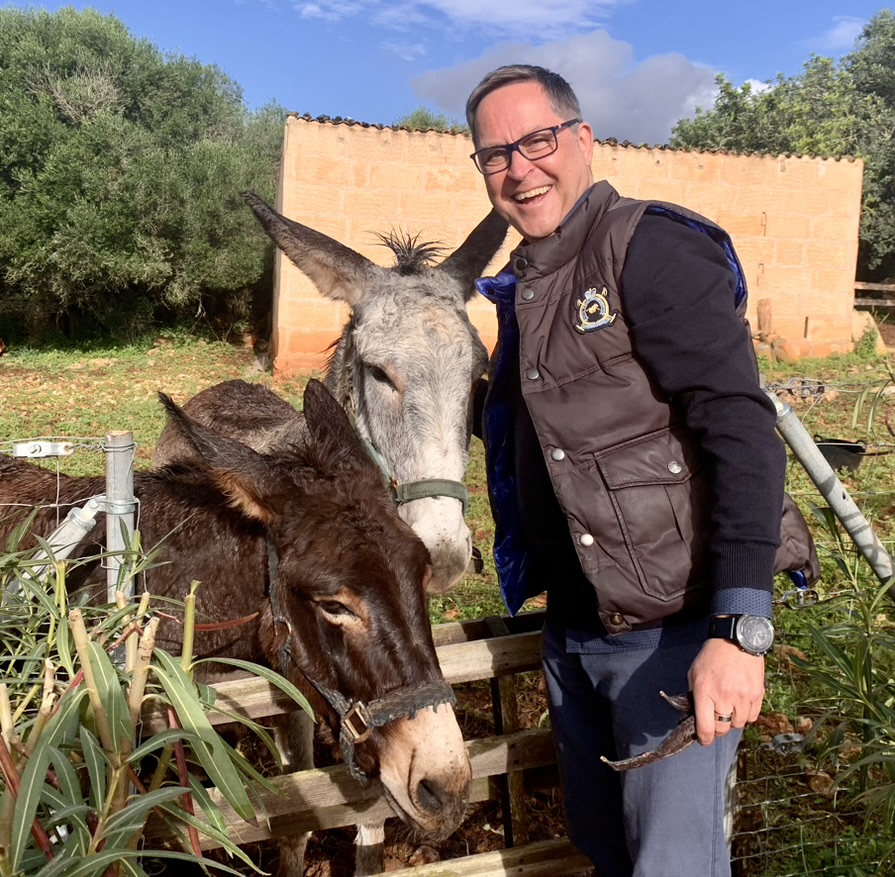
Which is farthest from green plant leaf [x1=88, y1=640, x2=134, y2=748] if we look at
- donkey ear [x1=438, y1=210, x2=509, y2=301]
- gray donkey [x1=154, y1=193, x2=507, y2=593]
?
donkey ear [x1=438, y1=210, x2=509, y2=301]

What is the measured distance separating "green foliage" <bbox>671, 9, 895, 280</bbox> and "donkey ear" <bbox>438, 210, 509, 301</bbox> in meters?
19.4

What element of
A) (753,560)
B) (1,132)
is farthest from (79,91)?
(753,560)

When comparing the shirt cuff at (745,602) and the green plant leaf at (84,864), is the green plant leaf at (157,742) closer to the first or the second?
the green plant leaf at (84,864)

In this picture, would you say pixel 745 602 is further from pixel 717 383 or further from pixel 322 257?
pixel 322 257

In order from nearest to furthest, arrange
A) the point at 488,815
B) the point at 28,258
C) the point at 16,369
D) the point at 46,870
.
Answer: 1. the point at 46,870
2. the point at 488,815
3. the point at 16,369
4. the point at 28,258

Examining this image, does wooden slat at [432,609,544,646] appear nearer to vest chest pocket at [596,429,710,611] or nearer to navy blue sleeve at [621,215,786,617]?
vest chest pocket at [596,429,710,611]

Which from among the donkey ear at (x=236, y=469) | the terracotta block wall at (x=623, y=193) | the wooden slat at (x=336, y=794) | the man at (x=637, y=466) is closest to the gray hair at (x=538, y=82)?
the man at (x=637, y=466)

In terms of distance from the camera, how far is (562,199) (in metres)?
2.05

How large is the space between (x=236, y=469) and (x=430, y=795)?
1057 mm

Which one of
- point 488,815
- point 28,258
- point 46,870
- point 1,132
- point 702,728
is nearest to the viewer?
point 46,870

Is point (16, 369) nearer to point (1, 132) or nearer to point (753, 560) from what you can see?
point (1, 132)

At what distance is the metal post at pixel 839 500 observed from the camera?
7.69 feet

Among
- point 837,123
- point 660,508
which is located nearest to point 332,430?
point 660,508

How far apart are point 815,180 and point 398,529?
53.3 feet
